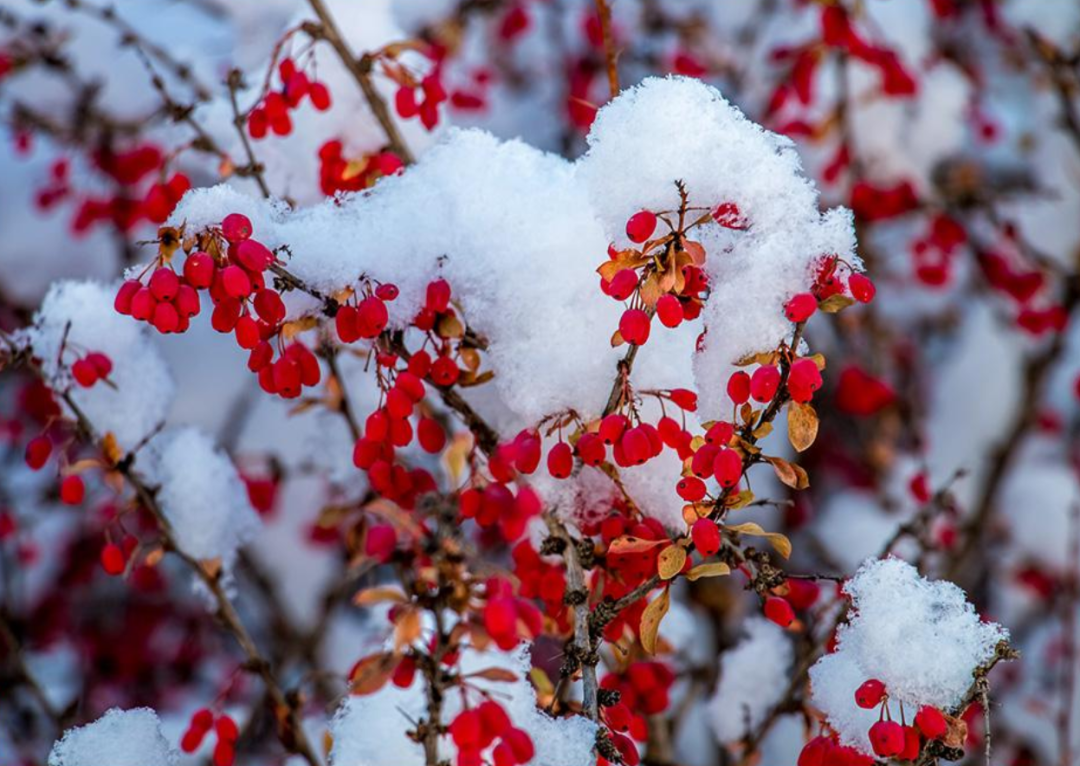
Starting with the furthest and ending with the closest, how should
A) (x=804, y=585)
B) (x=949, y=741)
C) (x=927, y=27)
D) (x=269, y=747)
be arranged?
(x=927, y=27) → (x=269, y=747) → (x=804, y=585) → (x=949, y=741)

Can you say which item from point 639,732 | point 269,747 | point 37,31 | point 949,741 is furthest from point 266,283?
point 269,747

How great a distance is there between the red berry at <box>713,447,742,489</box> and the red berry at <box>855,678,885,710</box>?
0.80 ft

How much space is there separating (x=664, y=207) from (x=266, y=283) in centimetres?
46

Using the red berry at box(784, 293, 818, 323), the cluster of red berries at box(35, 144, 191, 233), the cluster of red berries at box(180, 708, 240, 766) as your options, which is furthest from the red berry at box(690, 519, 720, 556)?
the cluster of red berries at box(35, 144, 191, 233)

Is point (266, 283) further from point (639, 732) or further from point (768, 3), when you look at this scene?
point (768, 3)

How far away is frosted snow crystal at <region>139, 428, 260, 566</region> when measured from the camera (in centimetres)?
157

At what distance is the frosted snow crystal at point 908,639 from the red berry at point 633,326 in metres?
0.34

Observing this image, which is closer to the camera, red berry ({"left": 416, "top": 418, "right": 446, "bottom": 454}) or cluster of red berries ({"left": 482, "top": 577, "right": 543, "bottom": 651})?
cluster of red berries ({"left": 482, "top": 577, "right": 543, "bottom": 651})

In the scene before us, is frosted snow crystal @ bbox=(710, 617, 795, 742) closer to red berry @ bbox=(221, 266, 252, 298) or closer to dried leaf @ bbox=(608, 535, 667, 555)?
dried leaf @ bbox=(608, 535, 667, 555)

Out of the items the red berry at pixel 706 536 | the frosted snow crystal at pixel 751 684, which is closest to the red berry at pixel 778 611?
the red berry at pixel 706 536

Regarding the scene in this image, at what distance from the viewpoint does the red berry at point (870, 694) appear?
3.34 ft

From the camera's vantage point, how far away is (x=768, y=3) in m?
3.29

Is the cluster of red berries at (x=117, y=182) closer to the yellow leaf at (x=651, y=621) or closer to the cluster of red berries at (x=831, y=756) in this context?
the yellow leaf at (x=651, y=621)

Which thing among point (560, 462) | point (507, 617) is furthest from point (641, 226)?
point (507, 617)
